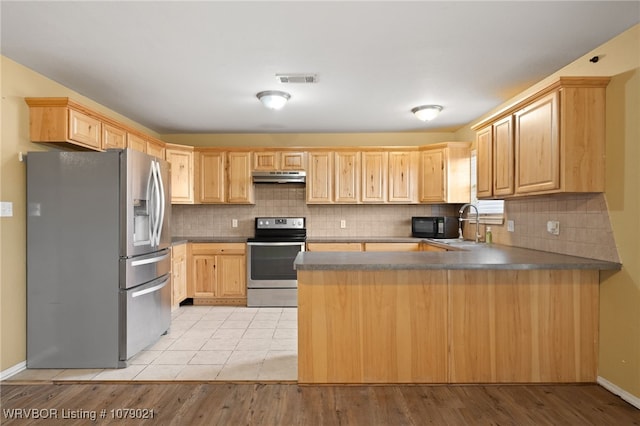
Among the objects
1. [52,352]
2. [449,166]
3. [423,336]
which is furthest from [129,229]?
[449,166]

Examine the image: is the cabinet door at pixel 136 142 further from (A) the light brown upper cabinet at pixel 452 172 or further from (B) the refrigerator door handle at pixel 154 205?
(A) the light brown upper cabinet at pixel 452 172

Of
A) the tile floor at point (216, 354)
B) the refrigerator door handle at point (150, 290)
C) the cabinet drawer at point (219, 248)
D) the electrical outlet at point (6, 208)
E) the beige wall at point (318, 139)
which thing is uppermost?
the beige wall at point (318, 139)

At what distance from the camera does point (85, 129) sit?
3.21 meters

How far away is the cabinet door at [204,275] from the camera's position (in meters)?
4.92

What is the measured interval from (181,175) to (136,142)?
93cm

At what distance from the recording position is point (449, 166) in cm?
481

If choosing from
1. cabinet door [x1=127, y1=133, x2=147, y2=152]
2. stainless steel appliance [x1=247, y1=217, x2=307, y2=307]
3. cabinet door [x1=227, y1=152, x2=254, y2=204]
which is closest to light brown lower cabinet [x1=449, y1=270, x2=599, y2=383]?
stainless steel appliance [x1=247, y1=217, x2=307, y2=307]

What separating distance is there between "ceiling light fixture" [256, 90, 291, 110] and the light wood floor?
250 centimetres

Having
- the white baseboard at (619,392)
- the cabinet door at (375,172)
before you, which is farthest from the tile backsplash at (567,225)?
the cabinet door at (375,172)

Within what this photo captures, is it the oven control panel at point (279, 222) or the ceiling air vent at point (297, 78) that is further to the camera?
the oven control panel at point (279, 222)

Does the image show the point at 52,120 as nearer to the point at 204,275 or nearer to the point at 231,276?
the point at 204,275

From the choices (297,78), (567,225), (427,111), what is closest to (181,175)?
(297,78)

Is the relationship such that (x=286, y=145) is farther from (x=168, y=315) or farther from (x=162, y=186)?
(x=168, y=315)

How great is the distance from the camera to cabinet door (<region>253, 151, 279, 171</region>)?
16.8 ft
